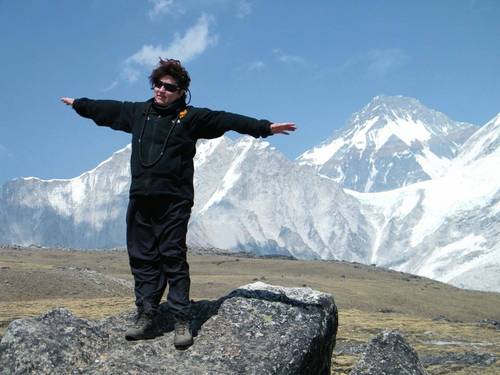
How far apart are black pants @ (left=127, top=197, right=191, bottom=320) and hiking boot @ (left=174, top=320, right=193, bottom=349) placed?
11 cm

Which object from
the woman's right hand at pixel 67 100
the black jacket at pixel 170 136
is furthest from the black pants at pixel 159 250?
the woman's right hand at pixel 67 100

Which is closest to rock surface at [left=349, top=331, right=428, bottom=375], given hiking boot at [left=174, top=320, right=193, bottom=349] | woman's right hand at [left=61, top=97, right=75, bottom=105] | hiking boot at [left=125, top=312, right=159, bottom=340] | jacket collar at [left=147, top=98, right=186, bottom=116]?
hiking boot at [left=174, top=320, right=193, bottom=349]

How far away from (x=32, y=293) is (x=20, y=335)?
4473cm

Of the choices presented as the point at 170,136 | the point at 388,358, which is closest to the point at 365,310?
the point at 388,358

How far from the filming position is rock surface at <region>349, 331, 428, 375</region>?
11336 millimetres

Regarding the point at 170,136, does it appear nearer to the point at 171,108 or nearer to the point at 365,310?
the point at 171,108

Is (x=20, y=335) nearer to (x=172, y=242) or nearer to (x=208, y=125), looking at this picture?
(x=172, y=242)

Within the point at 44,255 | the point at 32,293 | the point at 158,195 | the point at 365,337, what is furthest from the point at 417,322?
the point at 44,255

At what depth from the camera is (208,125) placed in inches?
383

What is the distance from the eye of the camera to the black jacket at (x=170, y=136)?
9.40 metres

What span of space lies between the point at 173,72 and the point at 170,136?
980 millimetres

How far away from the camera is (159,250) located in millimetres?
9617

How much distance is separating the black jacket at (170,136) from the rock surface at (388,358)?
177 inches

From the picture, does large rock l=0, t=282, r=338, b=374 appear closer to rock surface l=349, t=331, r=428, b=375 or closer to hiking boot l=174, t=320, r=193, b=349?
hiking boot l=174, t=320, r=193, b=349
